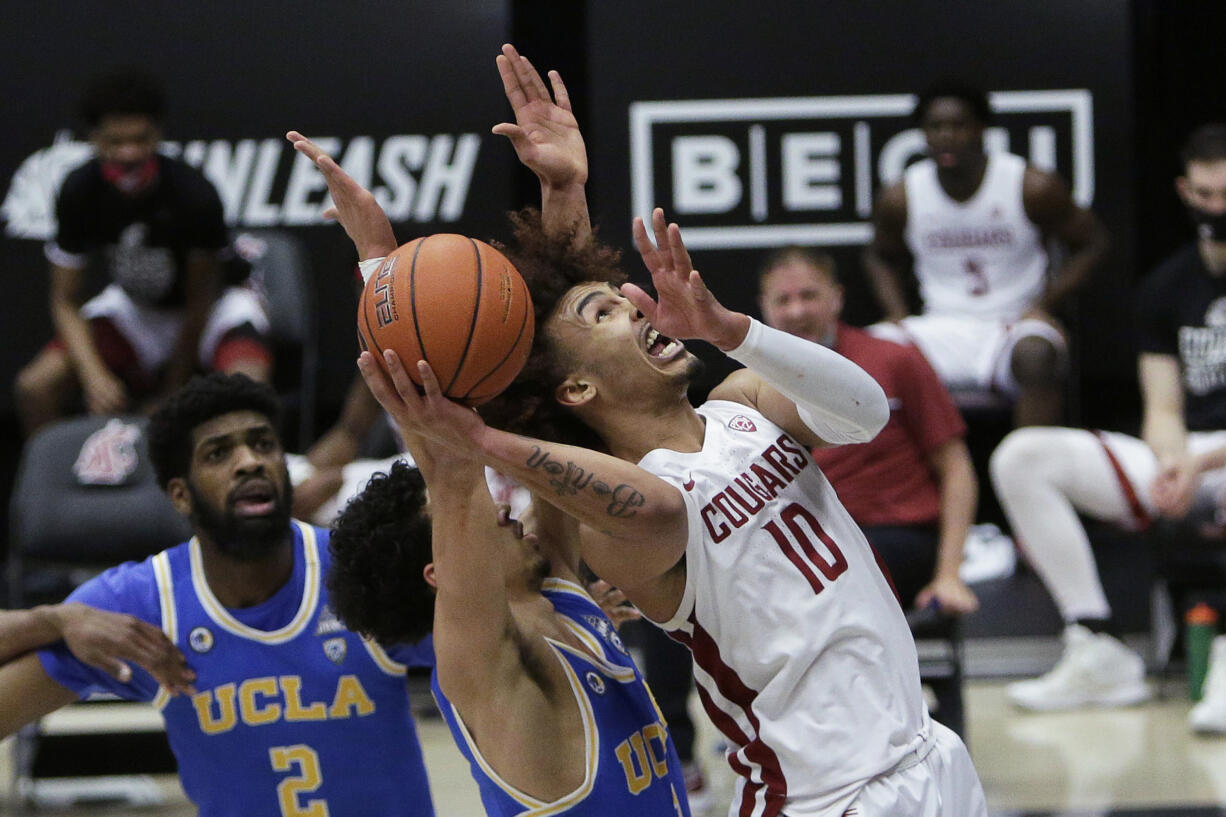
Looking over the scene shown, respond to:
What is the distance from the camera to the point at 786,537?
8.98ft

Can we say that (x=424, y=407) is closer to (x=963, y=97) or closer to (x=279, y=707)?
(x=279, y=707)

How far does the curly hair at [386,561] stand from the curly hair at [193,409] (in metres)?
0.74

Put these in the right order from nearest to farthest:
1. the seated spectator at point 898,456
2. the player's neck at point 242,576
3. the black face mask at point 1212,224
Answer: the player's neck at point 242,576, the seated spectator at point 898,456, the black face mask at point 1212,224

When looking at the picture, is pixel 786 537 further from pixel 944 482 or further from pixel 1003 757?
pixel 1003 757

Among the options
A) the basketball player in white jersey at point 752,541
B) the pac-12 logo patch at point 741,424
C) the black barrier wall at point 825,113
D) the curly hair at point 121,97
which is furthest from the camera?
the black barrier wall at point 825,113

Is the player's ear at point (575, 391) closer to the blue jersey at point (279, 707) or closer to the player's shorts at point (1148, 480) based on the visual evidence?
the blue jersey at point (279, 707)

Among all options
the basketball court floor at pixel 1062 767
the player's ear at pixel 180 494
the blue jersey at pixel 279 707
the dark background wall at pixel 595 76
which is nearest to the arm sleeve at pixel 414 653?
the blue jersey at pixel 279 707

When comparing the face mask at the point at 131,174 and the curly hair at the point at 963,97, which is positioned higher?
the curly hair at the point at 963,97

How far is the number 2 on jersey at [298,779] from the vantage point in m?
3.42

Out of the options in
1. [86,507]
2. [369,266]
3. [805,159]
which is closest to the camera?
[369,266]

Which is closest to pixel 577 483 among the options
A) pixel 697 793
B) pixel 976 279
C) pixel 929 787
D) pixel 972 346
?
pixel 929 787

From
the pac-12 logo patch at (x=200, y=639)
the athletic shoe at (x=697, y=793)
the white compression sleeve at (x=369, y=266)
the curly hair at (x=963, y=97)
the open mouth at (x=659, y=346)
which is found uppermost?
the curly hair at (x=963, y=97)

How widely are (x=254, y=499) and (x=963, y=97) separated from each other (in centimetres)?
413

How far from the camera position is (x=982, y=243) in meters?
6.91
